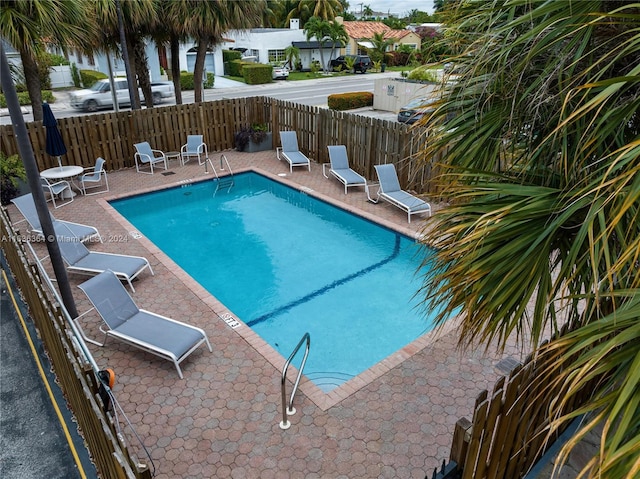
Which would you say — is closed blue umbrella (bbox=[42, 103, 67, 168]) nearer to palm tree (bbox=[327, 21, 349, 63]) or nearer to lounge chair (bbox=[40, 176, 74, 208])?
lounge chair (bbox=[40, 176, 74, 208])

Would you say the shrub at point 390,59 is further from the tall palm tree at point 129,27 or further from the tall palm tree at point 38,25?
the tall palm tree at point 38,25

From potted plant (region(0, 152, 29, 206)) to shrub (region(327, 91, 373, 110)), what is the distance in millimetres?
17490

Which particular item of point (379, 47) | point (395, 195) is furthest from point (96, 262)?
point (379, 47)

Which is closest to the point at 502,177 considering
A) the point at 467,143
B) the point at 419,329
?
the point at 467,143

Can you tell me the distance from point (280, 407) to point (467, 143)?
3.70 m

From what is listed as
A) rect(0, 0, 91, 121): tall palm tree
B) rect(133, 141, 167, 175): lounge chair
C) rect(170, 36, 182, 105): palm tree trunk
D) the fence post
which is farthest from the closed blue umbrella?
the fence post

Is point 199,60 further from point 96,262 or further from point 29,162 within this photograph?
point 29,162

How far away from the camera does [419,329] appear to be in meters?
7.45

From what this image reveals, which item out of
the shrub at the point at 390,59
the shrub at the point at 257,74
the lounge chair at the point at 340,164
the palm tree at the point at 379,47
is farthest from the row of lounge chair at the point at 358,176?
the shrub at the point at 390,59

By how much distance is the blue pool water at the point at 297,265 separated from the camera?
7242 mm

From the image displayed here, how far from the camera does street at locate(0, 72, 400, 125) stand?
26612 mm

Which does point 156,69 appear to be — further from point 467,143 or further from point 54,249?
point 467,143

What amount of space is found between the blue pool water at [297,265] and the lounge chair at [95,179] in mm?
919

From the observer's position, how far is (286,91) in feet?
110
